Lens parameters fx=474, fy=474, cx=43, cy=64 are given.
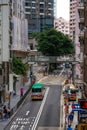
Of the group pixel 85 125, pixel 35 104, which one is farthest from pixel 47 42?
pixel 85 125

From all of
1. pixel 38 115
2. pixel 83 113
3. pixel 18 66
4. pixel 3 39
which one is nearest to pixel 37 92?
pixel 3 39

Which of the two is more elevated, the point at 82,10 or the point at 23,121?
the point at 82,10

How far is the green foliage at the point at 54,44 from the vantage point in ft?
438

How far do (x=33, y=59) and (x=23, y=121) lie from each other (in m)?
54.5

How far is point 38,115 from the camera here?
2120 inches

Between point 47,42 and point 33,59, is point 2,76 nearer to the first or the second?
point 33,59

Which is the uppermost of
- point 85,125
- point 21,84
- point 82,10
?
point 82,10

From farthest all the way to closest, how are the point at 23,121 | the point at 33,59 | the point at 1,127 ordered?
the point at 33,59 < the point at 23,121 < the point at 1,127

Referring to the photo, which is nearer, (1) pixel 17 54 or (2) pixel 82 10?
(2) pixel 82 10

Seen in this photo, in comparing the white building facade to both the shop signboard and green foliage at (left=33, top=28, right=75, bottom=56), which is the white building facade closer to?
green foliage at (left=33, top=28, right=75, bottom=56)

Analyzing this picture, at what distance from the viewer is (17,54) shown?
92125mm

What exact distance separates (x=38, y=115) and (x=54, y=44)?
269ft

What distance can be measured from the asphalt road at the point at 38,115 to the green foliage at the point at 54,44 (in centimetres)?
5541

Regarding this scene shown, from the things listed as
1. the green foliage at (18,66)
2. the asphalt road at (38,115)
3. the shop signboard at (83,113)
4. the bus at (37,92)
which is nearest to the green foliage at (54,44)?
the green foliage at (18,66)
